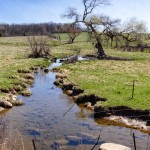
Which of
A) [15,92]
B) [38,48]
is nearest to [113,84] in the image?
[15,92]

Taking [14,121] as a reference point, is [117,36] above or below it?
above

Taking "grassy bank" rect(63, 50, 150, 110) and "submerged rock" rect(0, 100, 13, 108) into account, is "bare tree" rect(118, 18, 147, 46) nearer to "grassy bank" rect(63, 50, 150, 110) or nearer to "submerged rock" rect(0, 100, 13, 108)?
"grassy bank" rect(63, 50, 150, 110)

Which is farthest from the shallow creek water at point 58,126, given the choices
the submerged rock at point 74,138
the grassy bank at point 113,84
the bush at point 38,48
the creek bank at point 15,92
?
the bush at point 38,48

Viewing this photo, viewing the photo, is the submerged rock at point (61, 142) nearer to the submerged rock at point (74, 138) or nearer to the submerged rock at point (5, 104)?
the submerged rock at point (74, 138)

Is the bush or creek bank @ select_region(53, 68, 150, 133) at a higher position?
the bush

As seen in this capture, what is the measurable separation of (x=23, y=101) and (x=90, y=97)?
4.74 m

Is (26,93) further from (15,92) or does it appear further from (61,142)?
(61,142)

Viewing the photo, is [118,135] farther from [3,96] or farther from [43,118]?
[3,96]

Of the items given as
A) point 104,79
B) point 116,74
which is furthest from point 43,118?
point 116,74

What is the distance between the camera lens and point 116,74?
108 ft

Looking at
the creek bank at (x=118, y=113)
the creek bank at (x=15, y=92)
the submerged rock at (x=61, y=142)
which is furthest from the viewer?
the creek bank at (x=15, y=92)

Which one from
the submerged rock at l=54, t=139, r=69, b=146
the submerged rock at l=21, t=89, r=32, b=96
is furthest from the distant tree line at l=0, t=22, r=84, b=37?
the submerged rock at l=54, t=139, r=69, b=146

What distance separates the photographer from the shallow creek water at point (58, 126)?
15156 mm

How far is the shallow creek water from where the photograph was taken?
15.2m
